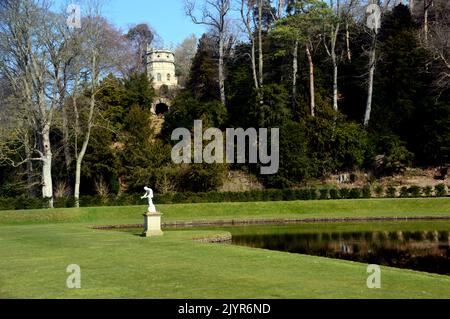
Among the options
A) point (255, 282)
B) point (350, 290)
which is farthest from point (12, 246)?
point (350, 290)

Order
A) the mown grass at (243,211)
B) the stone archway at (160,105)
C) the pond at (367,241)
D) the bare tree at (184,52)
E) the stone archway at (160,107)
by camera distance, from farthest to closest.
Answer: the bare tree at (184,52) → the stone archway at (160,107) → the stone archway at (160,105) → the mown grass at (243,211) → the pond at (367,241)

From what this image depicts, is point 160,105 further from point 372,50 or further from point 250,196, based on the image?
point 250,196

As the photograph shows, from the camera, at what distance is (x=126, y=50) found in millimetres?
71750

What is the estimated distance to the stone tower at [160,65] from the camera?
8325 centimetres

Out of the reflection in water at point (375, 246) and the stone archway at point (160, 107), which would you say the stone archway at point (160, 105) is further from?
the reflection in water at point (375, 246)

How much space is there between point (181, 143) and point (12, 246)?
25.7 metres

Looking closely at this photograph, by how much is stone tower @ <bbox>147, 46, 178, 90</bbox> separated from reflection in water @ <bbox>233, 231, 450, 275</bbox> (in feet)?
216

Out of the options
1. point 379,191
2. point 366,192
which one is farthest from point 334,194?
point 379,191

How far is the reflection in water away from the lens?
45.3ft

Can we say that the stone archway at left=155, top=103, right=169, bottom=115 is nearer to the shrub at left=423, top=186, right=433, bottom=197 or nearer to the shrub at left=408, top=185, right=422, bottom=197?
the shrub at left=408, top=185, right=422, bottom=197

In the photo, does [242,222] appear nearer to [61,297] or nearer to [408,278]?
[408,278]

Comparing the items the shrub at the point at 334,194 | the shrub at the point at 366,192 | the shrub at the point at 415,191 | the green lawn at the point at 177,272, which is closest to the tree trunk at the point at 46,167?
the green lawn at the point at 177,272

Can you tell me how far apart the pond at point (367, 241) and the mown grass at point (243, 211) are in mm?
4368

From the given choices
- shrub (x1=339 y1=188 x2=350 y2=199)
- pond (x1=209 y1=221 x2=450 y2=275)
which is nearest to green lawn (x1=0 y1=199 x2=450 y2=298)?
pond (x1=209 y1=221 x2=450 y2=275)
